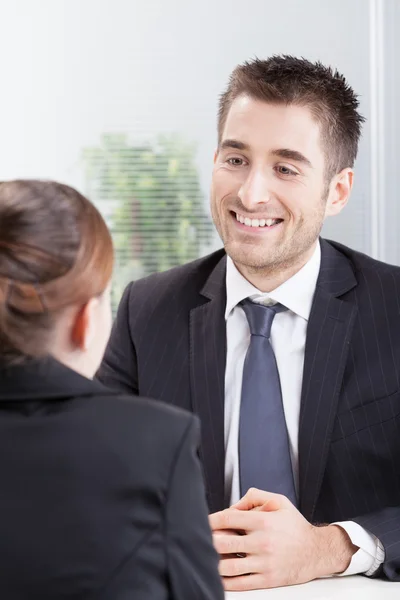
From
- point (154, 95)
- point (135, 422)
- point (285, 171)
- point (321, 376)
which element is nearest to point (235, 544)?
point (321, 376)

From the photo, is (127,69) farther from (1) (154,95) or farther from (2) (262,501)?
(2) (262,501)

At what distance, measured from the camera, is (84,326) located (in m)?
1.20

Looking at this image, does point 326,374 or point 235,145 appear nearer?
point 326,374

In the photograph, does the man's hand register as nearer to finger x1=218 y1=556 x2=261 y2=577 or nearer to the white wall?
finger x1=218 y1=556 x2=261 y2=577

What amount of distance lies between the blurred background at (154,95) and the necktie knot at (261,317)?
3.31ft

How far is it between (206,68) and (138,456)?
220cm

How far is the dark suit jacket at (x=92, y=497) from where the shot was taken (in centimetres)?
107

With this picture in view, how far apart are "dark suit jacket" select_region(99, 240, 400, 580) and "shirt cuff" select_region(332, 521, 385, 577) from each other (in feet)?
0.22

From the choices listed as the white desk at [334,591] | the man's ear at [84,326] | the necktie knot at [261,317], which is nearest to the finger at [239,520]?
the white desk at [334,591]

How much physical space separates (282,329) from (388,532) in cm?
52

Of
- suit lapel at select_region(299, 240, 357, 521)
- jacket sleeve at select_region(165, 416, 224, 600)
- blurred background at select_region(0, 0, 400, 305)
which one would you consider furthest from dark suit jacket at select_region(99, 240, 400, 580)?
blurred background at select_region(0, 0, 400, 305)

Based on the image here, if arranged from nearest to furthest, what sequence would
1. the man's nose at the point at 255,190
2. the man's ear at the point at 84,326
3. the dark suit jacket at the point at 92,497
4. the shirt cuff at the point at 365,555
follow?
the dark suit jacket at the point at 92,497 → the man's ear at the point at 84,326 → the shirt cuff at the point at 365,555 → the man's nose at the point at 255,190

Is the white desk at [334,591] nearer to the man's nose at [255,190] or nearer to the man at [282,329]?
the man at [282,329]

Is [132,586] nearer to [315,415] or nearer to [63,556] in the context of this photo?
[63,556]
